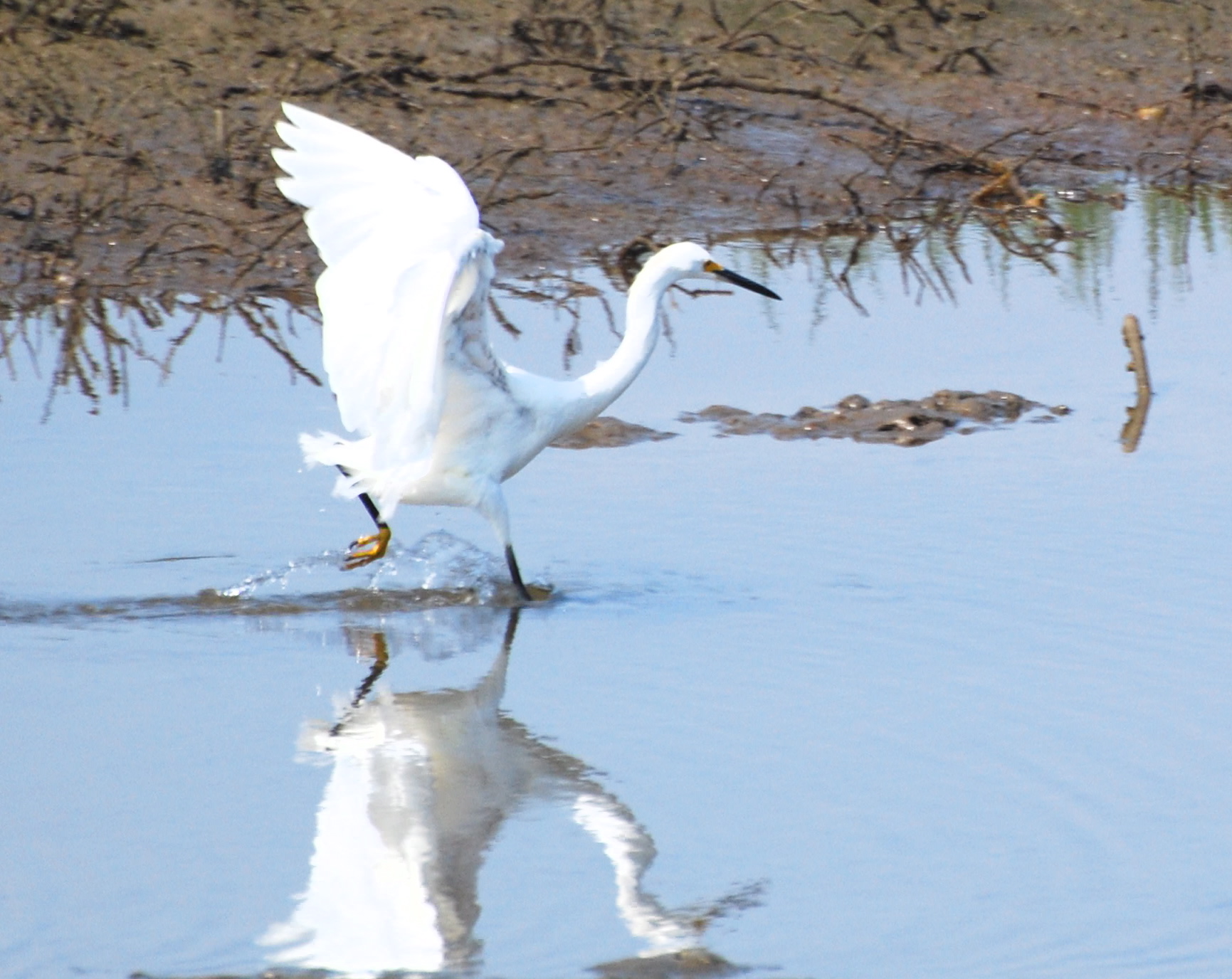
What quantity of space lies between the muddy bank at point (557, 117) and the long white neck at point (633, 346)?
11.6 feet

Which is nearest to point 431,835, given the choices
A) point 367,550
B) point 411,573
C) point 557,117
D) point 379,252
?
point 379,252

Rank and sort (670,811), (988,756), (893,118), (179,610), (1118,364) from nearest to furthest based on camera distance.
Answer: (670,811) < (988,756) < (179,610) < (1118,364) < (893,118)

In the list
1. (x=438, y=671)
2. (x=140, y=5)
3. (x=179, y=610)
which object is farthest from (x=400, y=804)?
(x=140, y=5)

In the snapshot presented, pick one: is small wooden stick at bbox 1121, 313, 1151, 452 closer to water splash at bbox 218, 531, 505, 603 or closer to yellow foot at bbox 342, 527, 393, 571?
water splash at bbox 218, 531, 505, 603

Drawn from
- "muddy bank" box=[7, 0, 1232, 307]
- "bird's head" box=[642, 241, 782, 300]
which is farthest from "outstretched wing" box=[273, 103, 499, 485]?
"muddy bank" box=[7, 0, 1232, 307]

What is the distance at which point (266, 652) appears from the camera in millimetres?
5770

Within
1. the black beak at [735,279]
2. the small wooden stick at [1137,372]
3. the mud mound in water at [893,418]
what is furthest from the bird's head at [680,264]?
the small wooden stick at [1137,372]

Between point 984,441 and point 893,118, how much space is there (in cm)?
599

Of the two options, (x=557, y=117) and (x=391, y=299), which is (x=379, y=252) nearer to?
(x=391, y=299)

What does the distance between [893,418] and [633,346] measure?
5.04 feet

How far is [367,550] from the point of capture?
6.45m

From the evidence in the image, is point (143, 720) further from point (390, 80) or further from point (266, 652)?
point (390, 80)

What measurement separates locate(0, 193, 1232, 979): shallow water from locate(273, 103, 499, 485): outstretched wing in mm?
760

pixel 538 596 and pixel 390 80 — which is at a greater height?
pixel 390 80
